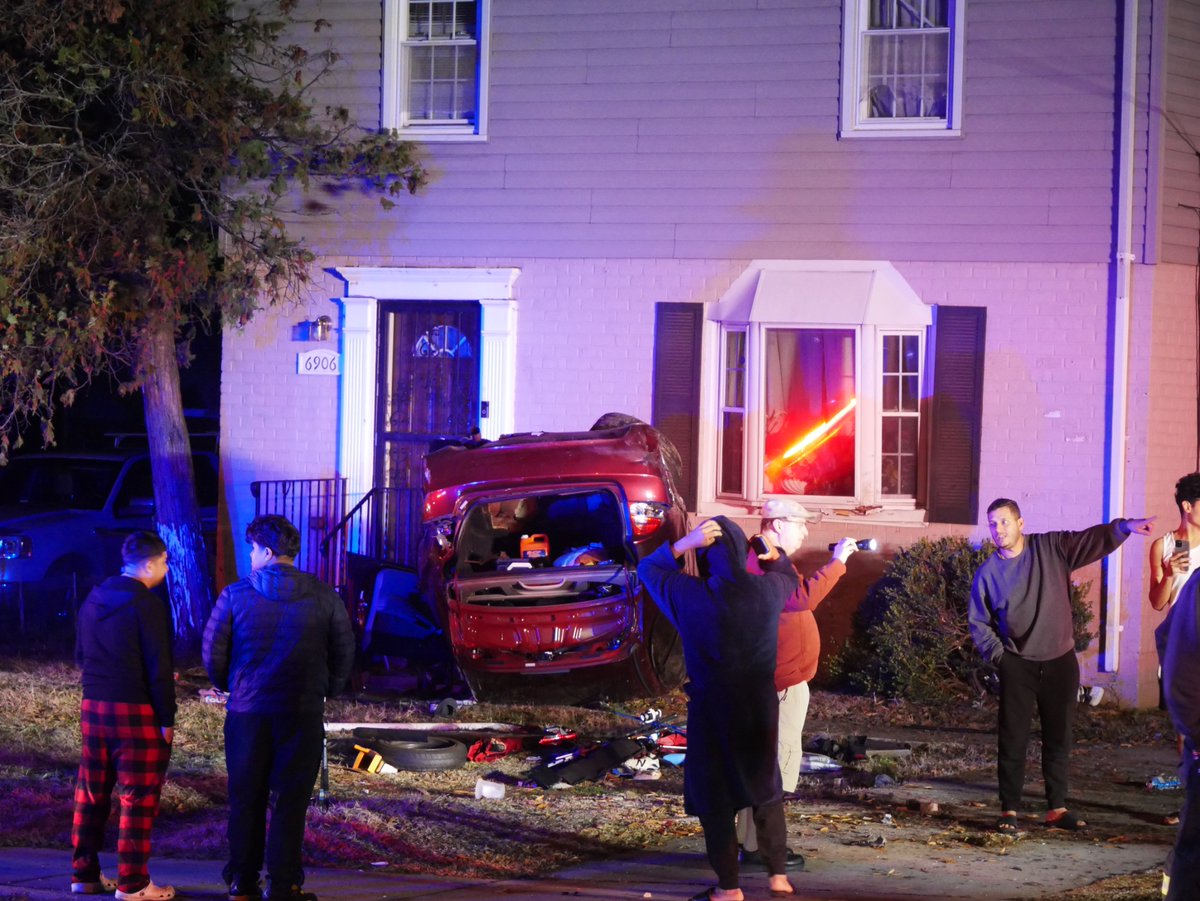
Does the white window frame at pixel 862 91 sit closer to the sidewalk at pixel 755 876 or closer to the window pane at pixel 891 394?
the window pane at pixel 891 394

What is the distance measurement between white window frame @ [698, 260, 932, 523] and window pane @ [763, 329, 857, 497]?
0.31 ft

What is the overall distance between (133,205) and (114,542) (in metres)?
3.95

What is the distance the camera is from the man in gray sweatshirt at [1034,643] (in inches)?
296

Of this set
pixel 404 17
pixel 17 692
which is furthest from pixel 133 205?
pixel 17 692

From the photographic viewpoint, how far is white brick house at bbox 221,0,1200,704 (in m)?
12.1

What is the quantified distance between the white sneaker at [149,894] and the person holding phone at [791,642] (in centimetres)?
258

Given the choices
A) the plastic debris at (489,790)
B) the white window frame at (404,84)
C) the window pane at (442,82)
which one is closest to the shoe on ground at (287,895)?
the plastic debris at (489,790)

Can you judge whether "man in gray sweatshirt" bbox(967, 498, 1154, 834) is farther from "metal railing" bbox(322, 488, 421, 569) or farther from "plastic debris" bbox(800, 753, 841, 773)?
"metal railing" bbox(322, 488, 421, 569)

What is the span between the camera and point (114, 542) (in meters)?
14.9

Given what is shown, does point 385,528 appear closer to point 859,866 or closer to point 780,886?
point 859,866

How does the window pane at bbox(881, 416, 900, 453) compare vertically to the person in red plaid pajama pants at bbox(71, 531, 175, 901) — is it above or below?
above

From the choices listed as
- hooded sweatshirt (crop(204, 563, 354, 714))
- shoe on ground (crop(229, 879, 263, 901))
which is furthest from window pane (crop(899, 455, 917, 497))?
shoe on ground (crop(229, 879, 263, 901))

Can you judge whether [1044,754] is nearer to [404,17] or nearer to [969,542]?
[969,542]

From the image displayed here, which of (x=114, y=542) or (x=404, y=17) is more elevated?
(x=404, y=17)
